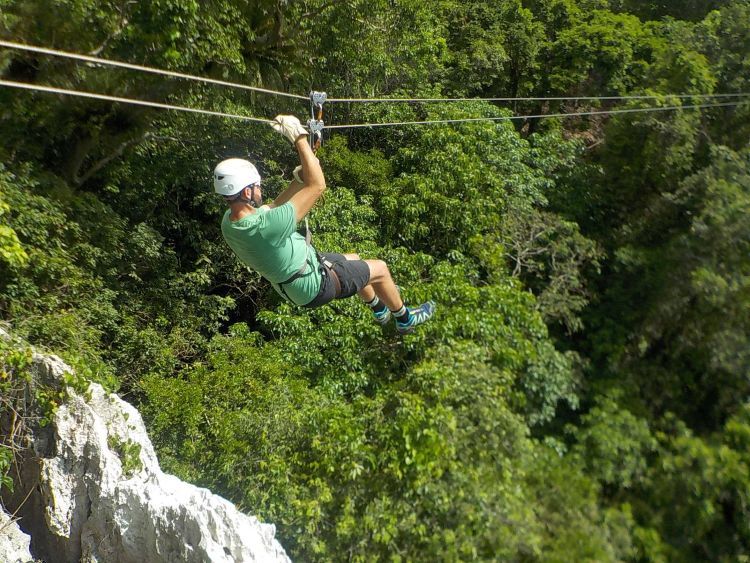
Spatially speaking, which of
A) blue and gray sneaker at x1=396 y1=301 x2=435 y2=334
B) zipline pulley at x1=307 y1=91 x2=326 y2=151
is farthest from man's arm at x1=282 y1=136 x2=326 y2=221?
blue and gray sneaker at x1=396 y1=301 x2=435 y2=334

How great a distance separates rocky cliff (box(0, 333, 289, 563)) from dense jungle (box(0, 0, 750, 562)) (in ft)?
1.15

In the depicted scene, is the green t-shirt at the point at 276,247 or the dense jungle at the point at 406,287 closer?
the green t-shirt at the point at 276,247

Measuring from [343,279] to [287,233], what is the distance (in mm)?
661

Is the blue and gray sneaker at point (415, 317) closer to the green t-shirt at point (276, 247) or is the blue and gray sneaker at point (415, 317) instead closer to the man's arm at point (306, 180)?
the green t-shirt at point (276, 247)

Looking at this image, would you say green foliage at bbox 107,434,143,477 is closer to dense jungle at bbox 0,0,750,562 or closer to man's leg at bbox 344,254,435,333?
dense jungle at bbox 0,0,750,562

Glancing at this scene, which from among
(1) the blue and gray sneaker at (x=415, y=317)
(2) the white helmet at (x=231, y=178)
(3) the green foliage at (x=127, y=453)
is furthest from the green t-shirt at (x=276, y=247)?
(3) the green foliage at (x=127, y=453)

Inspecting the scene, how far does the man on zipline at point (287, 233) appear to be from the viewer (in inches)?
145

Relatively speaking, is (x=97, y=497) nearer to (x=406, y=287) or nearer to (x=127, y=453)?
(x=127, y=453)

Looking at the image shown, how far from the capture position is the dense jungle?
199 inches

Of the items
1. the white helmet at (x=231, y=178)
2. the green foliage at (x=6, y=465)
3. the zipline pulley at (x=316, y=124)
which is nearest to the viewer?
the white helmet at (x=231, y=178)

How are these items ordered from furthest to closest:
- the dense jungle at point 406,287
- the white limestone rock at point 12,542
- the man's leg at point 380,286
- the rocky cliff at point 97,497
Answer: the white limestone rock at point 12,542 → the rocky cliff at point 97,497 → the dense jungle at point 406,287 → the man's leg at point 380,286

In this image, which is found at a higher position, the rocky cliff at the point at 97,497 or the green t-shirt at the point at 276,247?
the green t-shirt at the point at 276,247

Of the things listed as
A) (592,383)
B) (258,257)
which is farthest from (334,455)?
(592,383)

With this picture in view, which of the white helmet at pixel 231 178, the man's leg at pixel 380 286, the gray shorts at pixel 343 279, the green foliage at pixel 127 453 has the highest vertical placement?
the white helmet at pixel 231 178
